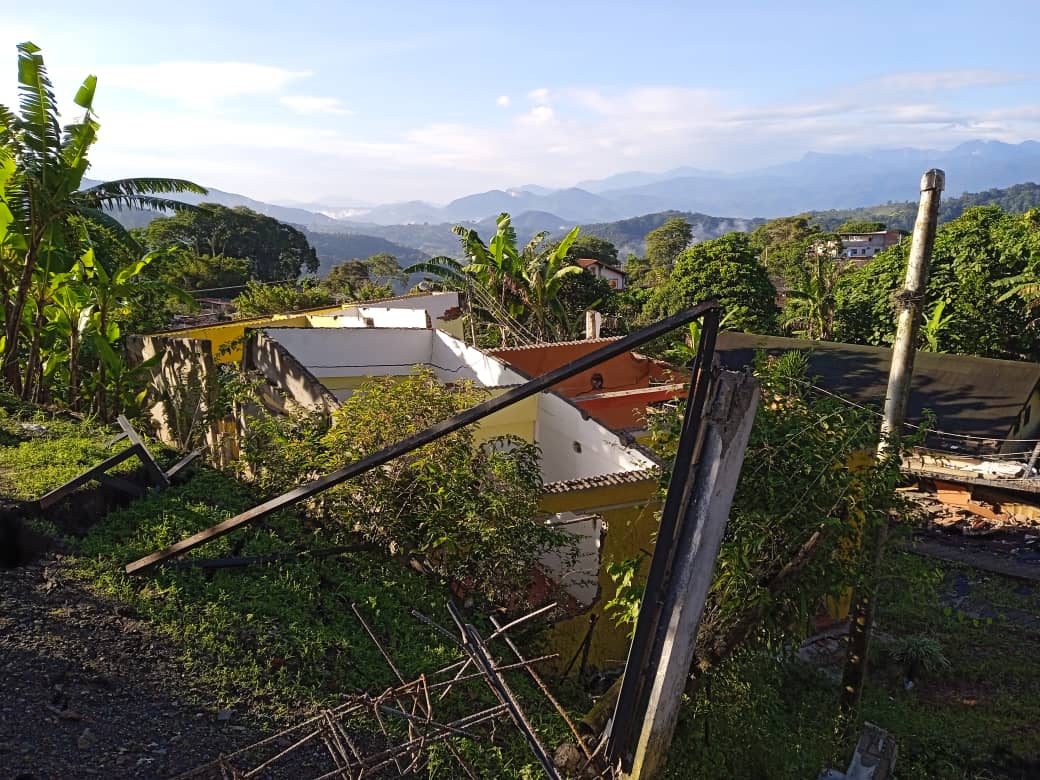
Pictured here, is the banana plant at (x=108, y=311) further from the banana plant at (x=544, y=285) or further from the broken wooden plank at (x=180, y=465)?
the banana plant at (x=544, y=285)

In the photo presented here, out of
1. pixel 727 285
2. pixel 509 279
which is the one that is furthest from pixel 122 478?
pixel 727 285

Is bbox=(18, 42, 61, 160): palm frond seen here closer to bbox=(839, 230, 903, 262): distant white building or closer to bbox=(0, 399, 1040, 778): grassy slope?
bbox=(0, 399, 1040, 778): grassy slope

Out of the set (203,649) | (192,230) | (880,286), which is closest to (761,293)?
(880,286)

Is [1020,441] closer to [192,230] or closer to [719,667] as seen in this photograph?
[719,667]

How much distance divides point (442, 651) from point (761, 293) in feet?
75.8

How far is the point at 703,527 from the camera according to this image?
134 inches

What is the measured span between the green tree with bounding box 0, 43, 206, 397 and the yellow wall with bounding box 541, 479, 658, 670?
21.4 feet

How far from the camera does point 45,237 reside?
830 cm

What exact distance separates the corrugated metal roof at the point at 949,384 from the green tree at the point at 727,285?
18.5ft

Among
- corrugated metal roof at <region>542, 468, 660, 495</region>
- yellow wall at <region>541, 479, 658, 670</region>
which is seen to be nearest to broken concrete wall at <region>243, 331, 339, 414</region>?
corrugated metal roof at <region>542, 468, 660, 495</region>

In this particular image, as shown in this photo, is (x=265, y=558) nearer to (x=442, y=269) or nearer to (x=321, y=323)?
(x=321, y=323)

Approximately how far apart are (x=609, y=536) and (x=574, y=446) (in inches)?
86.0

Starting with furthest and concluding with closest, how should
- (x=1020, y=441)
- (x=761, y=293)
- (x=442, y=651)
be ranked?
(x=761, y=293) → (x=1020, y=441) → (x=442, y=651)

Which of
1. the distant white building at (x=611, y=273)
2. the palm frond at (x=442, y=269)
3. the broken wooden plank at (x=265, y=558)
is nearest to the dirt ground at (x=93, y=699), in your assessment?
the broken wooden plank at (x=265, y=558)
